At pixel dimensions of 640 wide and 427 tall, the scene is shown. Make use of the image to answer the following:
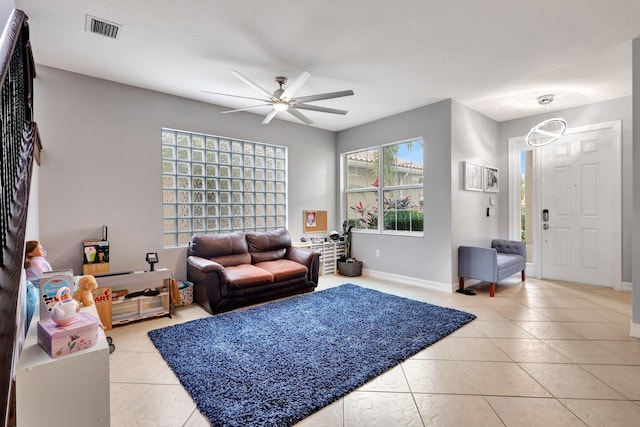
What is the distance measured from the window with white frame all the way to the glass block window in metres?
1.37

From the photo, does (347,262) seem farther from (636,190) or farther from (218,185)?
(636,190)

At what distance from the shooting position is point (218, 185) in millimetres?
4426

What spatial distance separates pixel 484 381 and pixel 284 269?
2532 mm

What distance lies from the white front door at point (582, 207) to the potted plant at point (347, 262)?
3040mm

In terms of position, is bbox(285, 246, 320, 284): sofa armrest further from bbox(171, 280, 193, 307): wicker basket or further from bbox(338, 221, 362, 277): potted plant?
bbox(171, 280, 193, 307): wicker basket

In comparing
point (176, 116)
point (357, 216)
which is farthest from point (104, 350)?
point (357, 216)

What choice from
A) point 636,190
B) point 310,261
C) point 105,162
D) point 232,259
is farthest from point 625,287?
point 105,162

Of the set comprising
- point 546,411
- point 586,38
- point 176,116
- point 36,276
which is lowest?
point 546,411

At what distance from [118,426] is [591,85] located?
5.66 metres

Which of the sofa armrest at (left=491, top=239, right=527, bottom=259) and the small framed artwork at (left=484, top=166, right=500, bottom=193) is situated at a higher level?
the small framed artwork at (left=484, top=166, right=500, bottom=193)

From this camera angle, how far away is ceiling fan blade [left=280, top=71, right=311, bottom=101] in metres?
2.70

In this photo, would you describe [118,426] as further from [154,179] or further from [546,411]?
[154,179]

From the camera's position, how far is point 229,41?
2.73 metres

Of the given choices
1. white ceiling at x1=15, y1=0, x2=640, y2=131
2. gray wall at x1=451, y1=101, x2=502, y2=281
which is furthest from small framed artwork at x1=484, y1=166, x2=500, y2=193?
white ceiling at x1=15, y1=0, x2=640, y2=131
